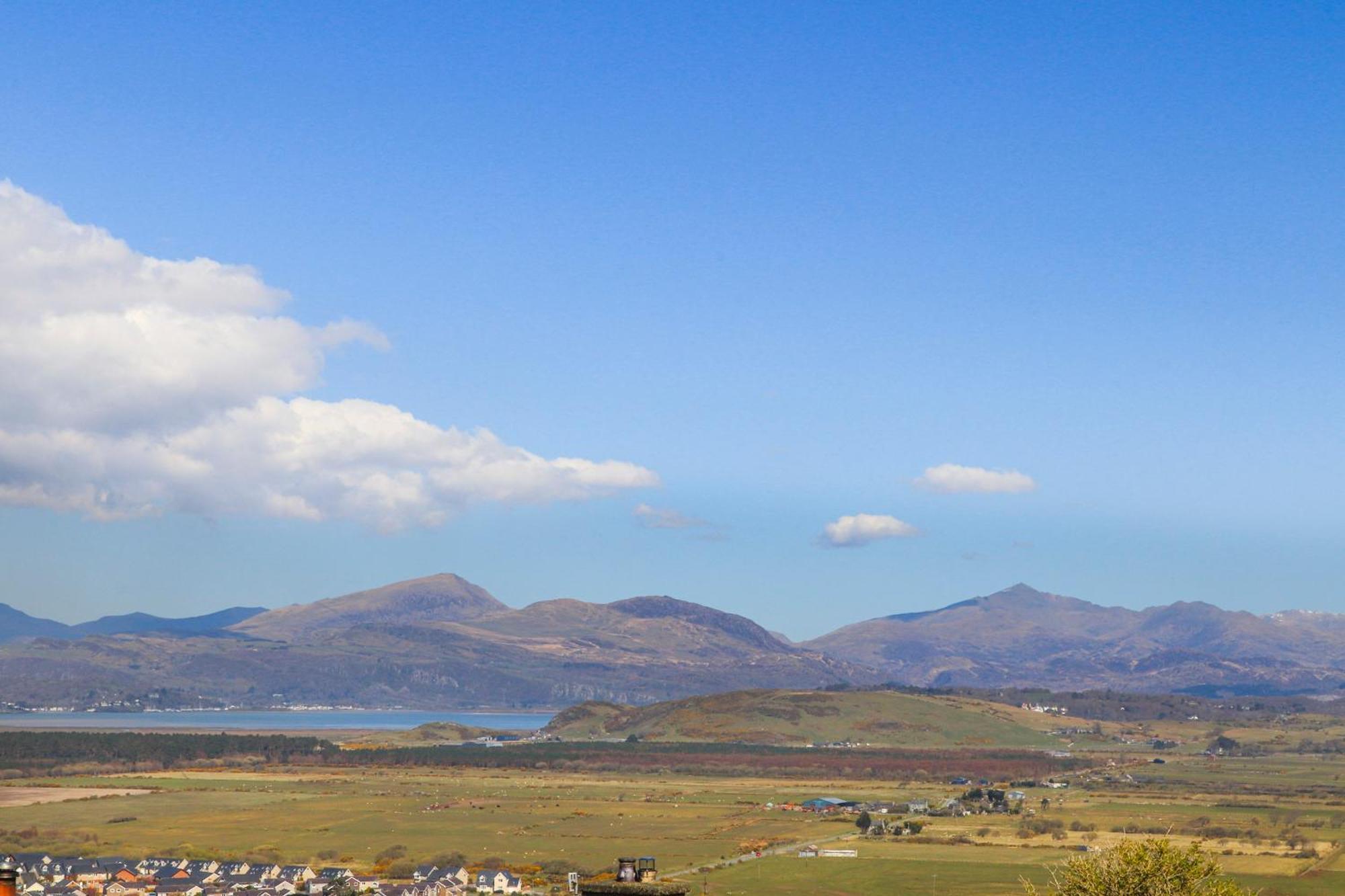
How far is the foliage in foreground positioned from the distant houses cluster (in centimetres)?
7270

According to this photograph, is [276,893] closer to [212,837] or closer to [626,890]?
[212,837]

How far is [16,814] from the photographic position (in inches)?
7461

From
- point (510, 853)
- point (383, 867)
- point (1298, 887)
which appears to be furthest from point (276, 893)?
point (1298, 887)

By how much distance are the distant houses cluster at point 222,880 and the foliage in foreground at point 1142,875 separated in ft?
239

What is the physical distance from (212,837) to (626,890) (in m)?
147

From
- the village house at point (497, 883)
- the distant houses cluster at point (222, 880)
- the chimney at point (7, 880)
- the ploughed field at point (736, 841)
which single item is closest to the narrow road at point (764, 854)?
the ploughed field at point (736, 841)

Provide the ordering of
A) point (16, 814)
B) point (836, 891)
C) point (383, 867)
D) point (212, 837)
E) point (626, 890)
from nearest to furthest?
point (626, 890)
point (836, 891)
point (383, 867)
point (212, 837)
point (16, 814)

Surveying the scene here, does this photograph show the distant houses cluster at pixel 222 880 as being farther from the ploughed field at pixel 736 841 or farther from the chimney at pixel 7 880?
the chimney at pixel 7 880

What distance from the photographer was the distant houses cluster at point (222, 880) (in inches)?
4707

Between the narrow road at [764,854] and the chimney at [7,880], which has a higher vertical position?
the chimney at [7,880]

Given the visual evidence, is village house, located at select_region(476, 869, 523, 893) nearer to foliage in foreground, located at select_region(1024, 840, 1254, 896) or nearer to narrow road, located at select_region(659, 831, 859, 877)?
narrow road, located at select_region(659, 831, 859, 877)

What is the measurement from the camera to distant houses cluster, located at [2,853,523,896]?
392 ft

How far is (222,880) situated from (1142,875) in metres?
95.4

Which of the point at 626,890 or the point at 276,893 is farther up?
the point at 626,890
